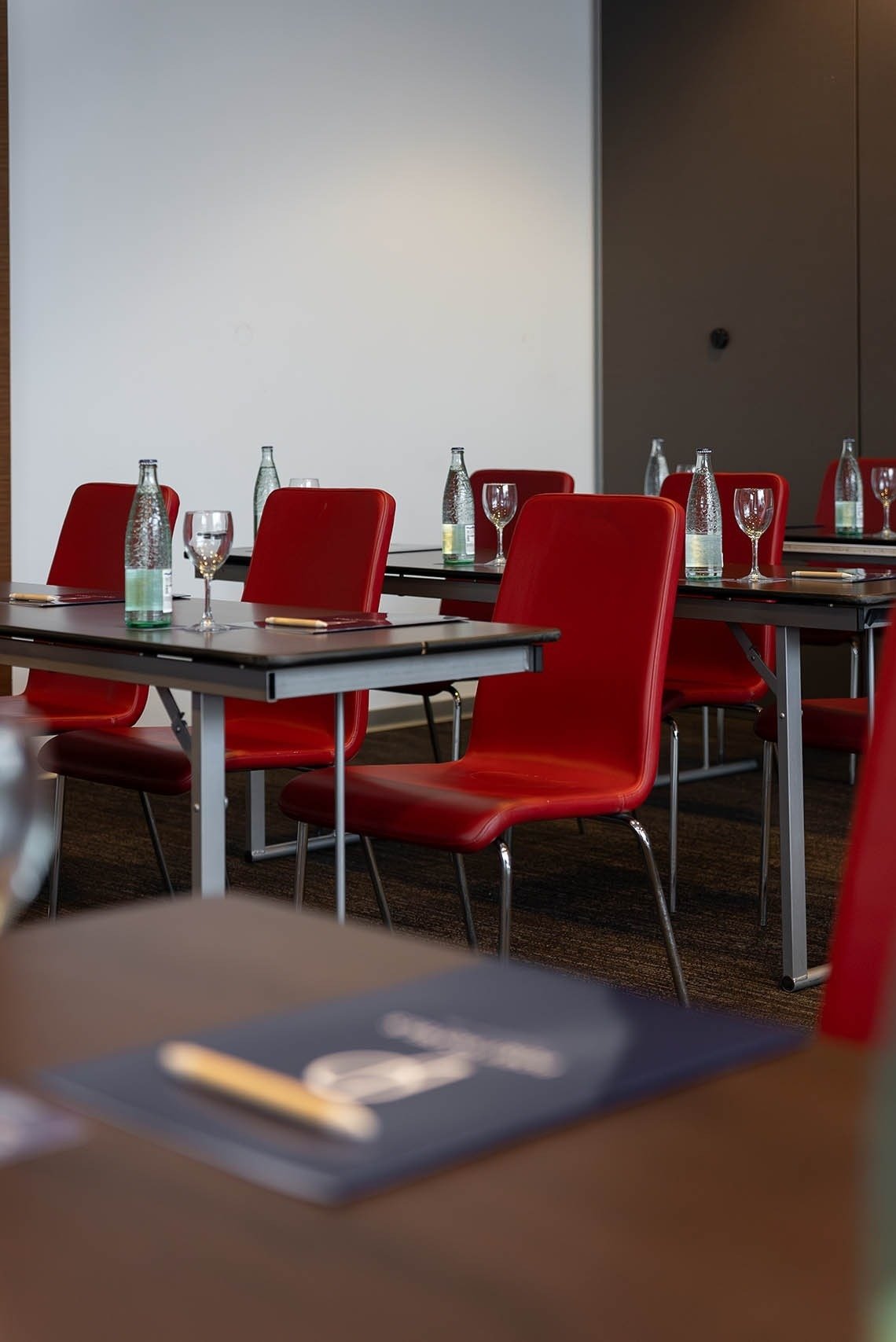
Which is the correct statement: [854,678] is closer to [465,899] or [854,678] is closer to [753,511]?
[753,511]

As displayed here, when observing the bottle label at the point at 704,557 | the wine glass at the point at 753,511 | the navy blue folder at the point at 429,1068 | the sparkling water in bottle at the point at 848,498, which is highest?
the sparkling water in bottle at the point at 848,498

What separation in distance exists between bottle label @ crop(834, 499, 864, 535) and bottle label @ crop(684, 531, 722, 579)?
1546 mm

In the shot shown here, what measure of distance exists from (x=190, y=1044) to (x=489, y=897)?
3.30 metres

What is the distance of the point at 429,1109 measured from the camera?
2.28ft

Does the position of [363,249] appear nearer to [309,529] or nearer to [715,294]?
[715,294]

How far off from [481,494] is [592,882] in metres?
1.41

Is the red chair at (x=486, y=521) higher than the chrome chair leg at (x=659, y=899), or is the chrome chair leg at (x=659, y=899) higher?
the red chair at (x=486, y=521)

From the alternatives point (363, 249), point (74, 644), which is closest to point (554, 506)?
point (74, 644)

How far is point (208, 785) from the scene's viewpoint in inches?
98.5

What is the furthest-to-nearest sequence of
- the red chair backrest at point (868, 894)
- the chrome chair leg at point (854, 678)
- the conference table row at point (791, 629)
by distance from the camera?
the chrome chair leg at point (854, 678) → the conference table row at point (791, 629) → the red chair backrest at point (868, 894)

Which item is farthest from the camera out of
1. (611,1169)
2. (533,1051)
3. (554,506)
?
(554,506)

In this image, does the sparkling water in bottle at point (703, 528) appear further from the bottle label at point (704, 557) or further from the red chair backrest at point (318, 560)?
the red chair backrest at point (318, 560)

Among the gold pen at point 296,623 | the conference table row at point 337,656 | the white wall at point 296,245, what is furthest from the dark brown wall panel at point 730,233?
the gold pen at point 296,623

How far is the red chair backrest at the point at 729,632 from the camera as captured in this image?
13.1 feet
